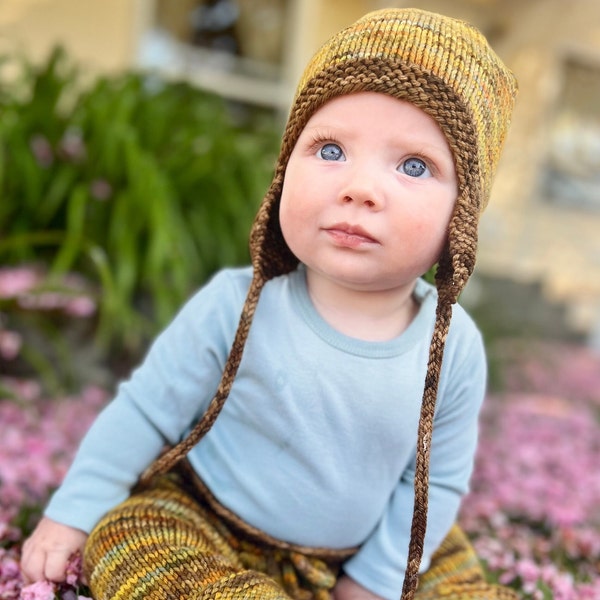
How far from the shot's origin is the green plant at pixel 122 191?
294 centimetres

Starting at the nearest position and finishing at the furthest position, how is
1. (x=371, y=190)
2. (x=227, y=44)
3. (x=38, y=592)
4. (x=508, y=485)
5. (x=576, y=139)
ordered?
(x=371, y=190) < (x=38, y=592) < (x=508, y=485) < (x=227, y=44) < (x=576, y=139)

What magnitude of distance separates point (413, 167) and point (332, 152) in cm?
13

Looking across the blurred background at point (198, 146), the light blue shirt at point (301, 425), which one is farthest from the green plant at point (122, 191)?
the light blue shirt at point (301, 425)

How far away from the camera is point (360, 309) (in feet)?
4.17

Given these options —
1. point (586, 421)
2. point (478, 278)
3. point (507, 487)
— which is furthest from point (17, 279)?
point (478, 278)

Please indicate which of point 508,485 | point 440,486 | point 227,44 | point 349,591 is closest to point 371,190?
point 440,486

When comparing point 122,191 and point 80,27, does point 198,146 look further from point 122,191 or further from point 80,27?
point 80,27

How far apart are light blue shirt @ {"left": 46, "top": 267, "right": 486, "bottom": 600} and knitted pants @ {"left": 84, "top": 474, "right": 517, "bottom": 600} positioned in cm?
5

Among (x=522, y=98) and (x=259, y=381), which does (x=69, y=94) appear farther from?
(x=522, y=98)

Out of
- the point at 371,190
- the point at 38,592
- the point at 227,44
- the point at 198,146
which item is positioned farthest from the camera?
the point at 227,44

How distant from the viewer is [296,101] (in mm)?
1223

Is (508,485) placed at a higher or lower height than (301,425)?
lower

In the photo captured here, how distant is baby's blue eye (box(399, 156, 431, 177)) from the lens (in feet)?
3.73

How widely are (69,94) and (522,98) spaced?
18.3 ft
